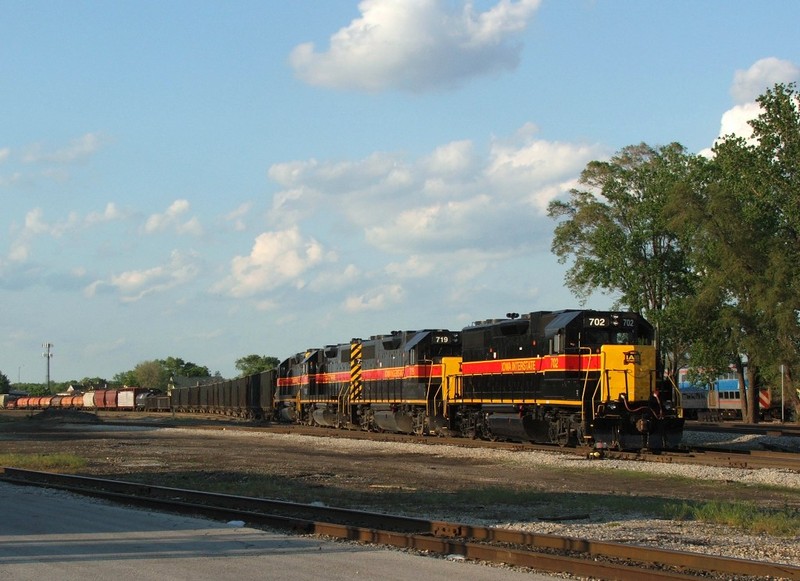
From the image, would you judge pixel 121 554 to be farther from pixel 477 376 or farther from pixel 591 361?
pixel 477 376

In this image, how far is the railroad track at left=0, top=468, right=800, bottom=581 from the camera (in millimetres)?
8820

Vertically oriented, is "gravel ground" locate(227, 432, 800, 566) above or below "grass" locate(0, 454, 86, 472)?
above

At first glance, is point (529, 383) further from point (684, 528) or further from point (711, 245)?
point (711, 245)

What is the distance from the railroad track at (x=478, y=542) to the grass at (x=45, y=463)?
7.53 m

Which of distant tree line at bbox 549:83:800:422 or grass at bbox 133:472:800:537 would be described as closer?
grass at bbox 133:472:800:537

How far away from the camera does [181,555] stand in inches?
399

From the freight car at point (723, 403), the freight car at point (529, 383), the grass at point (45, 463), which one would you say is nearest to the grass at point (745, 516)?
the freight car at point (529, 383)

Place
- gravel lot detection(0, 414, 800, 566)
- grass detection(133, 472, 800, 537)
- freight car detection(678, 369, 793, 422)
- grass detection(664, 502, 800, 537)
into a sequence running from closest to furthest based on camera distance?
grass detection(664, 502, 800, 537) < gravel lot detection(0, 414, 800, 566) < grass detection(133, 472, 800, 537) < freight car detection(678, 369, 793, 422)

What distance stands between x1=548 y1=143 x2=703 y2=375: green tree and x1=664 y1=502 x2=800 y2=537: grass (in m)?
40.1

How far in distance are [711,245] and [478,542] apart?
39536 millimetres

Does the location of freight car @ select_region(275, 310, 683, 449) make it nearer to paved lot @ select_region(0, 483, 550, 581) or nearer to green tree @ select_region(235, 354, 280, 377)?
paved lot @ select_region(0, 483, 550, 581)

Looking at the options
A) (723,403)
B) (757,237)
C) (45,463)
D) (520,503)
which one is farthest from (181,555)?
(723,403)

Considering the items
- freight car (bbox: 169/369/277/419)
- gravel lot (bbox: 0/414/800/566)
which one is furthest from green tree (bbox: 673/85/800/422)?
freight car (bbox: 169/369/277/419)

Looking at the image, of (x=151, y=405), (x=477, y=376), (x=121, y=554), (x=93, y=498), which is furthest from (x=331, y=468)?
(x=151, y=405)
